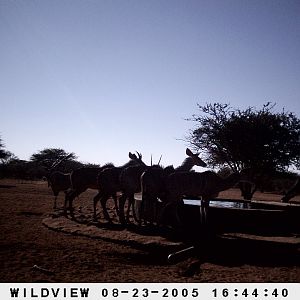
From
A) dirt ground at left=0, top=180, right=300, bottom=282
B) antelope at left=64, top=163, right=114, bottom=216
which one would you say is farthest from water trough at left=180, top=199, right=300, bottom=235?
antelope at left=64, top=163, right=114, bottom=216

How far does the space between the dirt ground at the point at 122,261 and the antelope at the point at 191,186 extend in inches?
74.8

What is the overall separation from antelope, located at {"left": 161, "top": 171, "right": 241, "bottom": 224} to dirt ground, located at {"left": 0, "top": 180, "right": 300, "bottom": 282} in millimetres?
1901

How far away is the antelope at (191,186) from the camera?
32.2 ft

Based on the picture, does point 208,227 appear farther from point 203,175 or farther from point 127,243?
point 127,243

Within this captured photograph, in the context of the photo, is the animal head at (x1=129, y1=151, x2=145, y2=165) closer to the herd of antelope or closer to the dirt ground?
the herd of antelope

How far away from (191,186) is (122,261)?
406 centimetres

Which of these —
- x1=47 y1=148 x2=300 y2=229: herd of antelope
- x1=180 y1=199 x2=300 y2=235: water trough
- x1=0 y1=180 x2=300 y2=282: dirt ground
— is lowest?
x1=0 y1=180 x2=300 y2=282: dirt ground

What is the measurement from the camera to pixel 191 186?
32.8 ft

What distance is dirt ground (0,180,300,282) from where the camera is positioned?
5.45 meters

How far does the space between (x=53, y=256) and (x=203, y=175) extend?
5.50 metres

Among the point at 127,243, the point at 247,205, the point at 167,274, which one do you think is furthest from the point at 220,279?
the point at 247,205

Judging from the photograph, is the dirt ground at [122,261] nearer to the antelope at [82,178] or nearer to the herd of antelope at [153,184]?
the herd of antelope at [153,184]

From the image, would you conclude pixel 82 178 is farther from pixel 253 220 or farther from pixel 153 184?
pixel 253 220

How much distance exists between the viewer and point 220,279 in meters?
5.52
